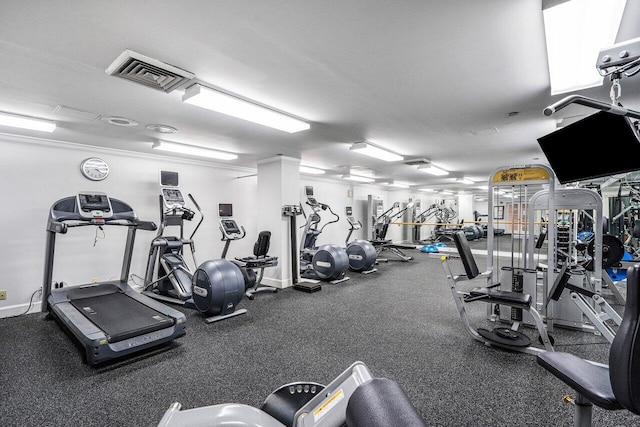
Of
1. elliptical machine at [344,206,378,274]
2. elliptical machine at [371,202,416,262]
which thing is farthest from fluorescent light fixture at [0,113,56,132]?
elliptical machine at [371,202,416,262]

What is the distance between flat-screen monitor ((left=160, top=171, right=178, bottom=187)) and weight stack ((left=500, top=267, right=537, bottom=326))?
5132 mm

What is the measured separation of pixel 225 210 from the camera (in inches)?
250

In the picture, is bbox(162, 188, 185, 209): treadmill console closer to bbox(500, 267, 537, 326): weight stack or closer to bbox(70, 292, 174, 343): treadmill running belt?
bbox(70, 292, 174, 343): treadmill running belt

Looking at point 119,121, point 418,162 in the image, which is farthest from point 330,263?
point 119,121

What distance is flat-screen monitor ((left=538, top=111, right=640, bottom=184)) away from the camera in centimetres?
177

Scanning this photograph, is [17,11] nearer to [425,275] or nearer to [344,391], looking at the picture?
[344,391]

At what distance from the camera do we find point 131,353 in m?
2.87

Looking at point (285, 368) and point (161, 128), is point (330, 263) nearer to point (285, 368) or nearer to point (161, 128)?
point (285, 368)

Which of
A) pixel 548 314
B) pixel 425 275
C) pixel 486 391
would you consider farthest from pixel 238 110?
pixel 425 275

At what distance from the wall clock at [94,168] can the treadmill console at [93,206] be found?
1186mm

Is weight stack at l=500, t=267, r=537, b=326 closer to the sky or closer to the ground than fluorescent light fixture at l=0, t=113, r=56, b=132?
closer to the ground

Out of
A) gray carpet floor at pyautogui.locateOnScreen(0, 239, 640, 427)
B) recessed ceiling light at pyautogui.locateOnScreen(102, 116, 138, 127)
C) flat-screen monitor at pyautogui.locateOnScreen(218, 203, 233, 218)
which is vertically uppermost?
recessed ceiling light at pyautogui.locateOnScreen(102, 116, 138, 127)

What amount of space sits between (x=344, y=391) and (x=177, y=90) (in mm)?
2784

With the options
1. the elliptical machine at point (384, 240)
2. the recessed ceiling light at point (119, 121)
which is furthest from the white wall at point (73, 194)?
the elliptical machine at point (384, 240)
